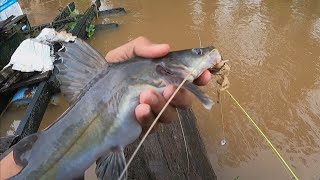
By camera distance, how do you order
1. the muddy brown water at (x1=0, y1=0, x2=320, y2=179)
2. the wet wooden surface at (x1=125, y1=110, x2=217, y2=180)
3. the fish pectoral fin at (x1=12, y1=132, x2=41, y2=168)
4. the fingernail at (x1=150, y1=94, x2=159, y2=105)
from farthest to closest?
1. the muddy brown water at (x1=0, y1=0, x2=320, y2=179)
2. the wet wooden surface at (x1=125, y1=110, x2=217, y2=180)
3. the fish pectoral fin at (x1=12, y1=132, x2=41, y2=168)
4. the fingernail at (x1=150, y1=94, x2=159, y2=105)

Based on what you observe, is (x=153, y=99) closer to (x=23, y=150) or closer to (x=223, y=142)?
(x=23, y=150)

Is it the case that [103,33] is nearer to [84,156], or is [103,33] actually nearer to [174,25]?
[174,25]

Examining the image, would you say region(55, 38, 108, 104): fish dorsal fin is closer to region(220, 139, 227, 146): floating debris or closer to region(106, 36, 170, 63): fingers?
region(106, 36, 170, 63): fingers

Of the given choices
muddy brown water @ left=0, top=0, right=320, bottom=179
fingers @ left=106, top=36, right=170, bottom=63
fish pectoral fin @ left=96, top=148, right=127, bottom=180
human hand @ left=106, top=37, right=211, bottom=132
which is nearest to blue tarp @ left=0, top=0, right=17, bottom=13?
muddy brown water @ left=0, top=0, right=320, bottom=179

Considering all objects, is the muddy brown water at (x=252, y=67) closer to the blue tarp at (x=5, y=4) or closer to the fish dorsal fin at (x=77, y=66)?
the blue tarp at (x=5, y=4)

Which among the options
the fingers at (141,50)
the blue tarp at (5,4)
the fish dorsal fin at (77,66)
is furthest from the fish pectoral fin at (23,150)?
the blue tarp at (5,4)

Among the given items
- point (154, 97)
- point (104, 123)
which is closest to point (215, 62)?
point (154, 97)

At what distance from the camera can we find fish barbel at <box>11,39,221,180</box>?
1.78 meters

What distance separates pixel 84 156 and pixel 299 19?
7.90 m

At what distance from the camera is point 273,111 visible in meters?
5.11

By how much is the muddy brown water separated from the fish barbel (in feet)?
8.54

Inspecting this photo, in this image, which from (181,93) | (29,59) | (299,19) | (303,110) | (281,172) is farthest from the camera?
(299,19)

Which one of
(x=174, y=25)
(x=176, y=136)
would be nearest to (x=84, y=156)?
(x=176, y=136)

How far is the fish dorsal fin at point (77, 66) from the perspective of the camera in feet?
6.27
